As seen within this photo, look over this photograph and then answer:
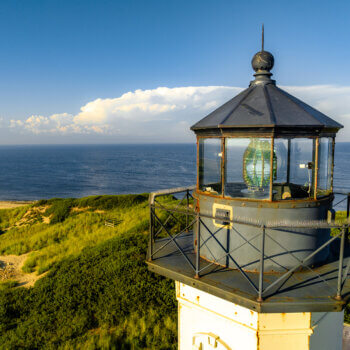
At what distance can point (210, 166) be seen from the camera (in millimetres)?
5758

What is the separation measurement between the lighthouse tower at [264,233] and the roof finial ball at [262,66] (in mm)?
19

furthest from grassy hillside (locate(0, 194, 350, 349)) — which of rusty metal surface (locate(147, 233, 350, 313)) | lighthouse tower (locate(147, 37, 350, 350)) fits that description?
rusty metal surface (locate(147, 233, 350, 313))

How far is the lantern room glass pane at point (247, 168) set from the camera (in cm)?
517

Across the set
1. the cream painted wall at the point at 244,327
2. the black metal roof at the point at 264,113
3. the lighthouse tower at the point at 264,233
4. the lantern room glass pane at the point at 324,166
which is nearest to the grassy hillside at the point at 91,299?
the cream painted wall at the point at 244,327

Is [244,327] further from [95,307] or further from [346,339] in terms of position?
[95,307]

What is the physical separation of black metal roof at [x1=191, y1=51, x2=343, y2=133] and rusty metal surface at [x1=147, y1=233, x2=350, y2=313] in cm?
240

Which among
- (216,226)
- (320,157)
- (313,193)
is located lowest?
(216,226)

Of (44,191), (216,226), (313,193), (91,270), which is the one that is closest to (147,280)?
(91,270)

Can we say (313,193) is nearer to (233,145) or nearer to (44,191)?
(233,145)

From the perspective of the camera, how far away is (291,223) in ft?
16.0

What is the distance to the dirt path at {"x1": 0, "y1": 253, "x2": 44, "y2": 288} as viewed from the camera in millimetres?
→ 17484

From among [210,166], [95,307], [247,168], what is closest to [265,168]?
[247,168]

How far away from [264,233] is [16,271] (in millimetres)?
18720

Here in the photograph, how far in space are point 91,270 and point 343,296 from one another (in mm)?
12759
